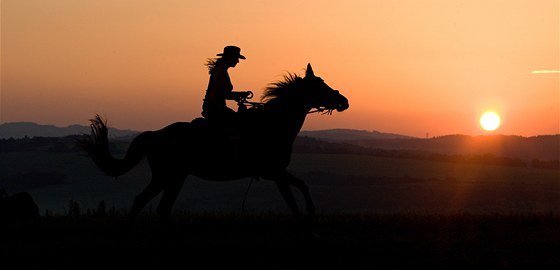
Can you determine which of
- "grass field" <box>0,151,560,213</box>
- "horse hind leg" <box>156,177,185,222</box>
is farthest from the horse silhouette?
"grass field" <box>0,151,560,213</box>

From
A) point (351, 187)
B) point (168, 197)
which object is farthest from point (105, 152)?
point (351, 187)

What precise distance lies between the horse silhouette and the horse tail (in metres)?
0.14

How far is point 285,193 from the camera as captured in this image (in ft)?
43.2

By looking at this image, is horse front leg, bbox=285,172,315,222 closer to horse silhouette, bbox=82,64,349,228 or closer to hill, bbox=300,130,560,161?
horse silhouette, bbox=82,64,349,228

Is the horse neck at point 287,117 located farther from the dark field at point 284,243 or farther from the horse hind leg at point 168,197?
the horse hind leg at point 168,197

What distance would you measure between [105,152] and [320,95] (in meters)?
3.81

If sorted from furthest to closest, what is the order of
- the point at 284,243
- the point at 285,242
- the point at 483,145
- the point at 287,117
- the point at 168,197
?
the point at 483,145
the point at 287,117
the point at 168,197
the point at 285,242
the point at 284,243

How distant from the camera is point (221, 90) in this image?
13.2 m

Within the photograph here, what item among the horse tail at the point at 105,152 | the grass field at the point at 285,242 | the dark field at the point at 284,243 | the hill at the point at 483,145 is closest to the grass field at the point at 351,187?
the grass field at the point at 285,242

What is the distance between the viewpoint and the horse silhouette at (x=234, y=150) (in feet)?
43.6

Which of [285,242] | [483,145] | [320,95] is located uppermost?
[320,95]

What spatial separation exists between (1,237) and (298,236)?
16.1ft

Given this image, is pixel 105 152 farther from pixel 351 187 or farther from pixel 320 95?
pixel 351 187

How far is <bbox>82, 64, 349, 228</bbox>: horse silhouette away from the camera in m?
13.3
